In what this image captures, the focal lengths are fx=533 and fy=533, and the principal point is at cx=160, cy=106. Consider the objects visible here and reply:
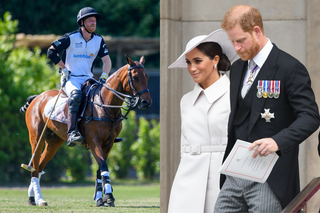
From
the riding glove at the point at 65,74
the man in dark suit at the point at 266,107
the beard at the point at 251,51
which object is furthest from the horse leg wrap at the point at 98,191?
the beard at the point at 251,51

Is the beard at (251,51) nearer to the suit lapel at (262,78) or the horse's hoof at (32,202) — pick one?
the suit lapel at (262,78)

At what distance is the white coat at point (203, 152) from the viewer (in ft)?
11.7

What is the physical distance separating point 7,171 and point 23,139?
106 centimetres

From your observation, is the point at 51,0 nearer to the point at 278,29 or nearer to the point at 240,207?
the point at 278,29

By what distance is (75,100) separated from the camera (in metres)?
8.10

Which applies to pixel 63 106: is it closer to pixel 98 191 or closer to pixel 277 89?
pixel 98 191

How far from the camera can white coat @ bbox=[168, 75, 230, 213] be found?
3562 millimetres

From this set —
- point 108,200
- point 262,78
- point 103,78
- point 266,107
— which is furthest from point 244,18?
point 103,78

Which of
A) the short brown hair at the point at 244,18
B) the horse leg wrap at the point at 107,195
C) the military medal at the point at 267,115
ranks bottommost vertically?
the horse leg wrap at the point at 107,195

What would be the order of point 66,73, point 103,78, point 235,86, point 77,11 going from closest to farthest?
point 235,86 → point 66,73 → point 103,78 → point 77,11

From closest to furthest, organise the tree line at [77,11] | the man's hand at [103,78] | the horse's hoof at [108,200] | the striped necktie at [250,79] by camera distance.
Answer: the striped necktie at [250,79] < the horse's hoof at [108,200] < the man's hand at [103,78] < the tree line at [77,11]

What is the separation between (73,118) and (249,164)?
5522mm

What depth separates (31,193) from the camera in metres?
8.62

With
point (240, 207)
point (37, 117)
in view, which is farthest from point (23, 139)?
point (240, 207)
